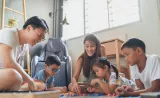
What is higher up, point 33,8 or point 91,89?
point 33,8

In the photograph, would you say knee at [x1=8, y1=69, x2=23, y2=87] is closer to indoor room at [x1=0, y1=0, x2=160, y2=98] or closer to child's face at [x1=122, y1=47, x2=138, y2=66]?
indoor room at [x1=0, y1=0, x2=160, y2=98]

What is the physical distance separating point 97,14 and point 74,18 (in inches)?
23.3

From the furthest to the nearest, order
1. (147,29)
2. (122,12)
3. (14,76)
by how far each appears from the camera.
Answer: (122,12), (147,29), (14,76)

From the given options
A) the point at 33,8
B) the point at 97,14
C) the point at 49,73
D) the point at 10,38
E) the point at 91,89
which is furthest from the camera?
the point at 33,8

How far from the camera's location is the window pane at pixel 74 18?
10.8ft

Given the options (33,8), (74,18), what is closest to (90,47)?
(74,18)

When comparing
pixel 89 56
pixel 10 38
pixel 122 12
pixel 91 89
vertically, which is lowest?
pixel 91 89

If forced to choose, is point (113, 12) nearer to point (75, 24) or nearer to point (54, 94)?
point (75, 24)

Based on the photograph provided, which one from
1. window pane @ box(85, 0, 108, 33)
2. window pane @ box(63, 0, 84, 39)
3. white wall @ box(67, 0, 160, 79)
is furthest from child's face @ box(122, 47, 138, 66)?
window pane @ box(63, 0, 84, 39)

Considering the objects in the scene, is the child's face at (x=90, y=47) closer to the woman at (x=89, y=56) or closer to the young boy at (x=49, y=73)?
the woman at (x=89, y=56)

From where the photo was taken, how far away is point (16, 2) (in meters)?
2.93

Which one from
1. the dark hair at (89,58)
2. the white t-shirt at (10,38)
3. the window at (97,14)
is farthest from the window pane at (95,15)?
the white t-shirt at (10,38)

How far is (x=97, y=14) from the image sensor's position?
9.99 ft

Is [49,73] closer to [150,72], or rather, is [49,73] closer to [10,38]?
[10,38]
